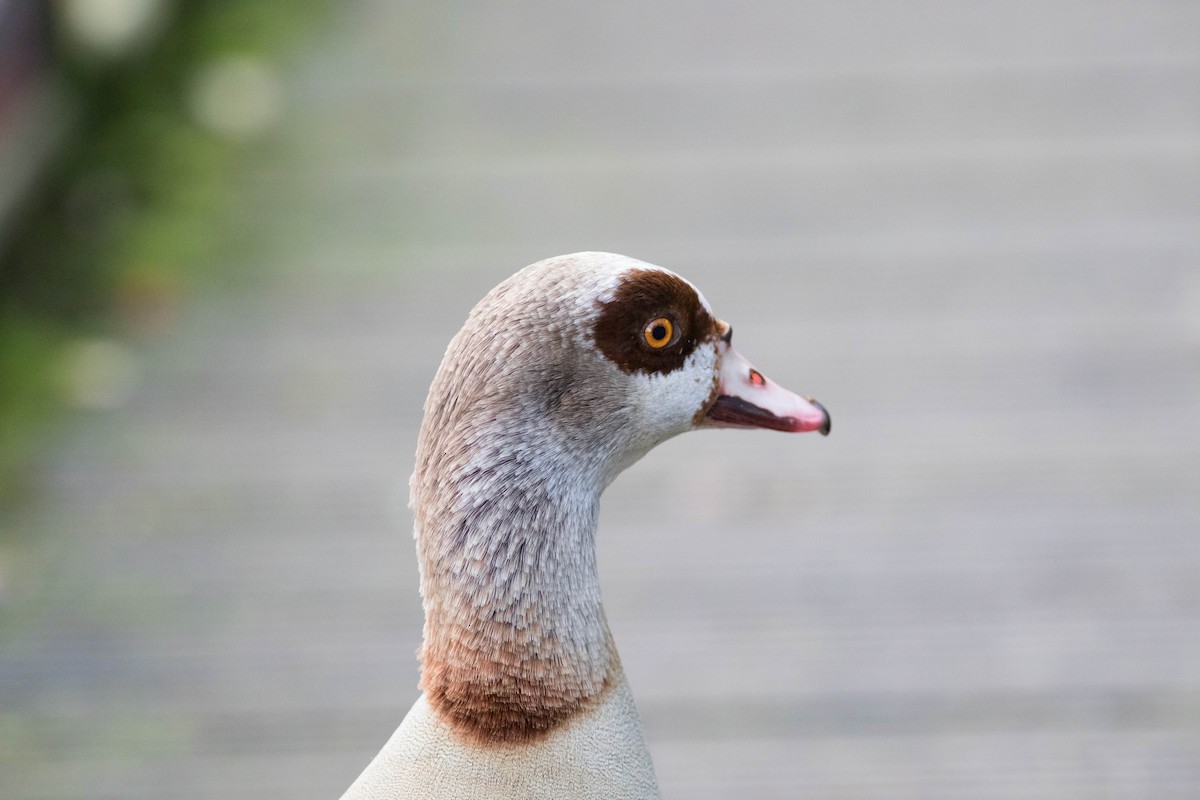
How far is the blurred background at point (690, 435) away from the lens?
2.59 m

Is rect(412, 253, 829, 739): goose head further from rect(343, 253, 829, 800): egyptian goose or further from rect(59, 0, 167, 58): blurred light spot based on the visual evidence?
rect(59, 0, 167, 58): blurred light spot

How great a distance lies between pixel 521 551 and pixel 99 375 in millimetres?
2241

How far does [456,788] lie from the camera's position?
125 cm

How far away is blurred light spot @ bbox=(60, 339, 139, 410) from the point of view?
10.5ft

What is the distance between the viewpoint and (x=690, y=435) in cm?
329

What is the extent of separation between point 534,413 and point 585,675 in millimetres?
249

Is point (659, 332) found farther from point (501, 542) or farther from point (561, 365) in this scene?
point (501, 542)

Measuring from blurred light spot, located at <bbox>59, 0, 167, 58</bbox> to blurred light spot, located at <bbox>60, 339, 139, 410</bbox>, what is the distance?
1143 mm

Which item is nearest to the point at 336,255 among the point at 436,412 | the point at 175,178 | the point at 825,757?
the point at 175,178

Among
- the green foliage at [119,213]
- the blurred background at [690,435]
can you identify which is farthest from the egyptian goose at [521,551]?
the green foliage at [119,213]

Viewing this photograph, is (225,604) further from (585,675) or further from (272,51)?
(272,51)

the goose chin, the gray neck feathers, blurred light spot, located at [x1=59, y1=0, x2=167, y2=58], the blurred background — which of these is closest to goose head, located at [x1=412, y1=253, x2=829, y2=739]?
the gray neck feathers

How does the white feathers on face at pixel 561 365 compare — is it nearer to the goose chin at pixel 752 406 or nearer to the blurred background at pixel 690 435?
the goose chin at pixel 752 406

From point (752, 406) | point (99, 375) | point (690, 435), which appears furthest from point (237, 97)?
point (752, 406)
